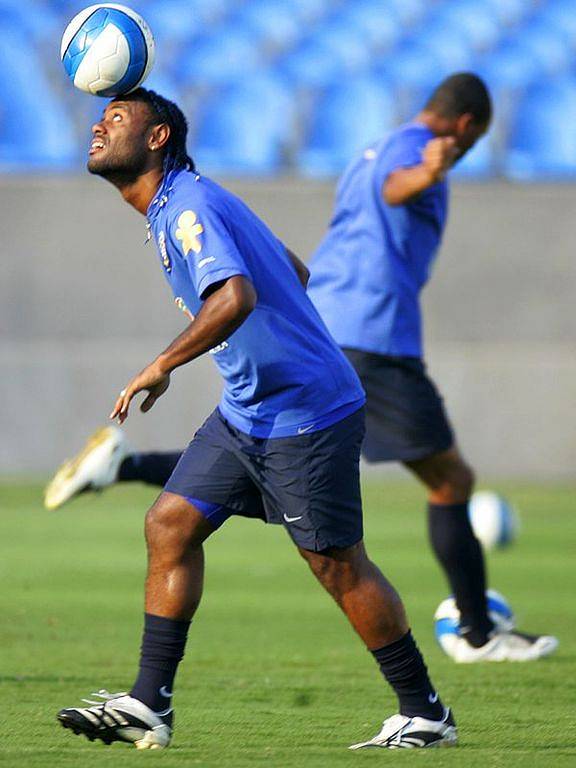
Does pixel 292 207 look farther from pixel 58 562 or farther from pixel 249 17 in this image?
pixel 58 562

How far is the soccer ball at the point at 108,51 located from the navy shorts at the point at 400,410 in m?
2.29

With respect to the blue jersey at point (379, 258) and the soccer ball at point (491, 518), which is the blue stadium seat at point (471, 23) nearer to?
the soccer ball at point (491, 518)

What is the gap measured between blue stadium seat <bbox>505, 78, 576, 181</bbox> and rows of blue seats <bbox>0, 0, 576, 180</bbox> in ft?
0.05

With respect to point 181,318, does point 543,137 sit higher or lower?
higher

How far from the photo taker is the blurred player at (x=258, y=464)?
4645 mm

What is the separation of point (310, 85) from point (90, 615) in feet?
31.4

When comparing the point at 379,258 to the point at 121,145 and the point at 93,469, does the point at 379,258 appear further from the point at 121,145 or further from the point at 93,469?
the point at 121,145

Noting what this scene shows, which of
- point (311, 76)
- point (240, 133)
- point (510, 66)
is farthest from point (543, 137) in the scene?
point (240, 133)

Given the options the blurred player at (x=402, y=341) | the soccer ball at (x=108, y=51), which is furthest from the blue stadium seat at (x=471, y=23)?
the soccer ball at (x=108, y=51)

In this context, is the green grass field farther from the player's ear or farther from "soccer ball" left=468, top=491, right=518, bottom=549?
the player's ear

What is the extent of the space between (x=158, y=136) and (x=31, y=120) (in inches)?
439

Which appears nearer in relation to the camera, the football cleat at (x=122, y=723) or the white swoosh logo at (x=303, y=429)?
the football cleat at (x=122, y=723)

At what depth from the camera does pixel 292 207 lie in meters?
14.6

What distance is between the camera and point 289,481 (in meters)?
4.70
